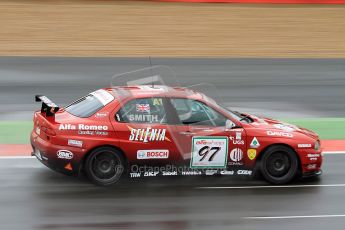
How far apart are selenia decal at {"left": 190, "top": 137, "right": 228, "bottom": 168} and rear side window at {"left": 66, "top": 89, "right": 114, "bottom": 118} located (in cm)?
149

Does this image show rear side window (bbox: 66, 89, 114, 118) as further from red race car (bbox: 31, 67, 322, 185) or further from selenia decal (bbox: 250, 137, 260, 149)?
selenia decal (bbox: 250, 137, 260, 149)

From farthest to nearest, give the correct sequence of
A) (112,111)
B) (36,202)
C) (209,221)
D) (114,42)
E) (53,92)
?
(114,42)
(53,92)
(112,111)
(36,202)
(209,221)

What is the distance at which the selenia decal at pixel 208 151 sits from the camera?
10.3m

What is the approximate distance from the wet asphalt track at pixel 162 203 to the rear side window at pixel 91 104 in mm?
1052

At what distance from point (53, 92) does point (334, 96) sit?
24.2ft

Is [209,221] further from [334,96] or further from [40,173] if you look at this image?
[334,96]

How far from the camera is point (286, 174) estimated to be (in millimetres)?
10805

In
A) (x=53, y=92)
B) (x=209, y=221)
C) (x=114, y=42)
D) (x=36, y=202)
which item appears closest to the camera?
(x=209, y=221)

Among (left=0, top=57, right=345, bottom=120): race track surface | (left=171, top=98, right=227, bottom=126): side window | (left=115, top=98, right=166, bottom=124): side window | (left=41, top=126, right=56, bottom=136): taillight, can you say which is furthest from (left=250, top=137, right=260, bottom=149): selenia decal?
(left=0, top=57, right=345, bottom=120): race track surface

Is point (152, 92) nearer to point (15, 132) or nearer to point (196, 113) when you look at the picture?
point (196, 113)

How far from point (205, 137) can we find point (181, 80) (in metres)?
8.81

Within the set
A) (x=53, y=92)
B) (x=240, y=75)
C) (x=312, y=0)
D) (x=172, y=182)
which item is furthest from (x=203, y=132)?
(x=312, y=0)

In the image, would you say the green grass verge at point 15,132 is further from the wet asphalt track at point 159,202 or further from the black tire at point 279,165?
the black tire at point 279,165

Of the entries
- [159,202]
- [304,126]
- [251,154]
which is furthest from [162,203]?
[304,126]
